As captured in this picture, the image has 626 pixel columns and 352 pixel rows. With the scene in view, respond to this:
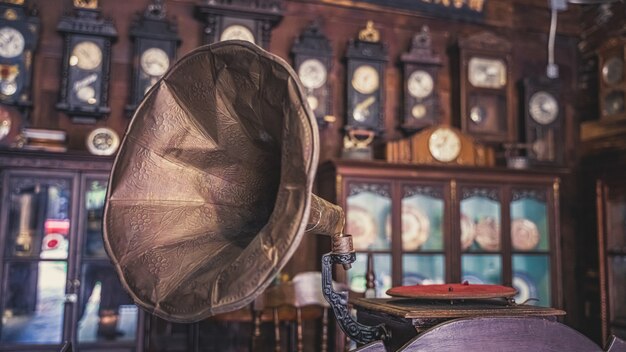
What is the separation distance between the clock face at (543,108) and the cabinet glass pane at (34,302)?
3.28m

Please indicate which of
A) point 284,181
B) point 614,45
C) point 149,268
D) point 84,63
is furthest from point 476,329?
point 614,45

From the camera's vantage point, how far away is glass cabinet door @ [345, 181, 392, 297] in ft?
10.8

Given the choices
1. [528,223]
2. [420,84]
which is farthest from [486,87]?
[528,223]

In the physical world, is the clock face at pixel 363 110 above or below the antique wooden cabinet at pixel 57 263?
above

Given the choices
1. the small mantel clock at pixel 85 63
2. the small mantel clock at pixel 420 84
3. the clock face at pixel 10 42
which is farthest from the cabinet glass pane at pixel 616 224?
the clock face at pixel 10 42

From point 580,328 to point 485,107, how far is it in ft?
5.77

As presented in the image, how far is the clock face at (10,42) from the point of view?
10.4ft

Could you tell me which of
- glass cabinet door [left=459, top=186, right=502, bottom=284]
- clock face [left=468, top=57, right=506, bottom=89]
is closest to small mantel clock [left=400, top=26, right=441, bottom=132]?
clock face [left=468, top=57, right=506, bottom=89]

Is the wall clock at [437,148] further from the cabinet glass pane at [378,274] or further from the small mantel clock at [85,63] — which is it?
the small mantel clock at [85,63]

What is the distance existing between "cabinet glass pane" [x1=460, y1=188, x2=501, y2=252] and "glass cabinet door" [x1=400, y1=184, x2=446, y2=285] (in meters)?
0.17

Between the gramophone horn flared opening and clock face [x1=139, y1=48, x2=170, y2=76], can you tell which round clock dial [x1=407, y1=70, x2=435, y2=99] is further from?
the gramophone horn flared opening

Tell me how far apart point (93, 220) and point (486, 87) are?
2.75 m

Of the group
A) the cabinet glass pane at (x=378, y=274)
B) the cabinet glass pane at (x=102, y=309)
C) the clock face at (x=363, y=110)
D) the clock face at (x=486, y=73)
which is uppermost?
the clock face at (x=486, y=73)

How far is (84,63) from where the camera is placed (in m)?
3.27
